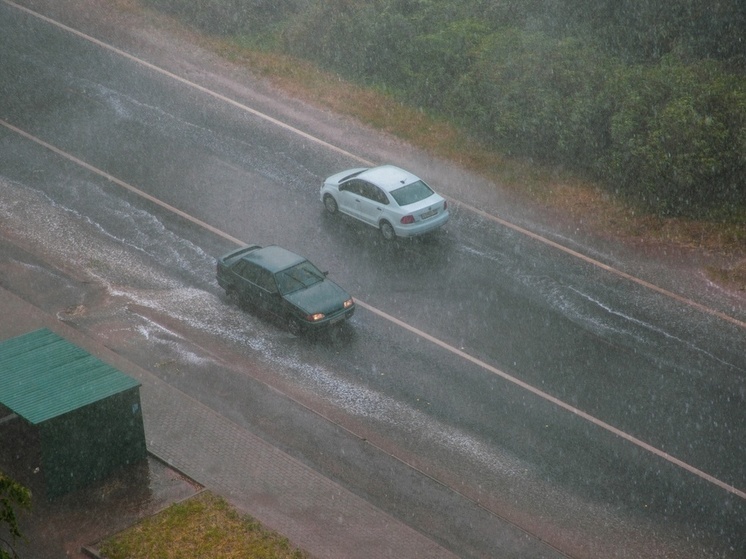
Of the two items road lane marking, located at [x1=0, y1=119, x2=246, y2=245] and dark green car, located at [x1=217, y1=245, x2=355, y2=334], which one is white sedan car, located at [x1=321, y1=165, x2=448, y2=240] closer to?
road lane marking, located at [x1=0, y1=119, x2=246, y2=245]

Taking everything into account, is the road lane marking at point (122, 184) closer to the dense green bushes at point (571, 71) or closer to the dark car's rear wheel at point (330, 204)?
the dark car's rear wheel at point (330, 204)

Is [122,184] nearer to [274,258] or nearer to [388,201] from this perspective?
[274,258]

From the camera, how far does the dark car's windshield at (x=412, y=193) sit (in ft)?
73.6

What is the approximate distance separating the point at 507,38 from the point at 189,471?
18.2m

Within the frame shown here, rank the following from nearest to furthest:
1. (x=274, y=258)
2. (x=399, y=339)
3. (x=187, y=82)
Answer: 1. (x=399, y=339)
2. (x=274, y=258)
3. (x=187, y=82)

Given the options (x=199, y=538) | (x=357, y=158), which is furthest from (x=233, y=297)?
(x=199, y=538)

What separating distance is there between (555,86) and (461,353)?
10870 millimetres

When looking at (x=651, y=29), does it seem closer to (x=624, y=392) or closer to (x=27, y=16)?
(x=624, y=392)

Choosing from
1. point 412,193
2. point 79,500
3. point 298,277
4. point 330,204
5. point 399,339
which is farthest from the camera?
point 330,204

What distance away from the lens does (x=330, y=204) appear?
2359 centimetres

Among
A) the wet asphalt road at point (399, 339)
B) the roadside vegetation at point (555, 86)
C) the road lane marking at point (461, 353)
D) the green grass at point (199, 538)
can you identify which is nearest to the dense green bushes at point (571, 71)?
the roadside vegetation at point (555, 86)

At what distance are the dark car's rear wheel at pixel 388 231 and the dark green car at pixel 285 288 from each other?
9.19ft

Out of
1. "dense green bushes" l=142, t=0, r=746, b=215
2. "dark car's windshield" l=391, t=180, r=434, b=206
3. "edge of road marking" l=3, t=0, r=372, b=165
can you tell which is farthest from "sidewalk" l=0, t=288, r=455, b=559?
"dense green bushes" l=142, t=0, r=746, b=215

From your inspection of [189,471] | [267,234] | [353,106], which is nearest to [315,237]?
[267,234]
